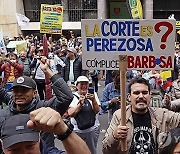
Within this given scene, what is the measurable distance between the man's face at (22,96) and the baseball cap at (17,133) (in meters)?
1.42

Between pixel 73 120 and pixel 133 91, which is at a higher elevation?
pixel 133 91

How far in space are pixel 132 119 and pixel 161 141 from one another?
42.4 inches

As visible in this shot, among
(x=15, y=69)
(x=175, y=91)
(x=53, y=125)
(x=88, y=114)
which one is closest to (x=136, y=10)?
(x=15, y=69)

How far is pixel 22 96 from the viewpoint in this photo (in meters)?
3.89

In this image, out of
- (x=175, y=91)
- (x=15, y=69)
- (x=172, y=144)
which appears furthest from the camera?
(x=15, y=69)

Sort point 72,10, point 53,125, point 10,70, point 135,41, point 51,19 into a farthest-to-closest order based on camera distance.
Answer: point 72,10
point 51,19
point 10,70
point 135,41
point 53,125

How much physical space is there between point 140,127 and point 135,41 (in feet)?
3.04

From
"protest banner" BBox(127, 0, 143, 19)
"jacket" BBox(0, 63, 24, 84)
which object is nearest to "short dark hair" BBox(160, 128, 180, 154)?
"jacket" BBox(0, 63, 24, 84)

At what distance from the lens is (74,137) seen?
6.17 ft

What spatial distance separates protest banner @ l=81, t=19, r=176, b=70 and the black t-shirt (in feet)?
2.46

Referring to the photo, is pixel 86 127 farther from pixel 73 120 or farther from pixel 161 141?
pixel 161 141

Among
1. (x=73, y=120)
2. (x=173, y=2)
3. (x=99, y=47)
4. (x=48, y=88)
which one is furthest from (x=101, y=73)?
(x=173, y=2)

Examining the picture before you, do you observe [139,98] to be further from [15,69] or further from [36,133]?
[15,69]

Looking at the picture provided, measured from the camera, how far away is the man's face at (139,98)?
12.0ft
